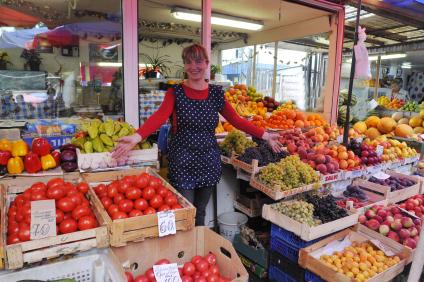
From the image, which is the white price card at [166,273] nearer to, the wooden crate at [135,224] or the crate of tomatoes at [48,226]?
the wooden crate at [135,224]

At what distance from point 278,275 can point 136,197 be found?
156 cm

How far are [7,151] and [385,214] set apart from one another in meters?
3.20

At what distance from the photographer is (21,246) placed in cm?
152

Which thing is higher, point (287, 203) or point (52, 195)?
point (52, 195)

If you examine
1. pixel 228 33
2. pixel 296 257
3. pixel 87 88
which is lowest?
pixel 296 257

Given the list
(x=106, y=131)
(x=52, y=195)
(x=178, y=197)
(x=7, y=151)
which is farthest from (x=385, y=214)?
(x=7, y=151)

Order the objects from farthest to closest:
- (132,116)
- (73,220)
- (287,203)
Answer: (132,116), (287,203), (73,220)

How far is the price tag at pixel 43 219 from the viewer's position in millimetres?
1619

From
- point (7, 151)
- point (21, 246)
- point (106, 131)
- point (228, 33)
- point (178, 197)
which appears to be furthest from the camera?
point (228, 33)

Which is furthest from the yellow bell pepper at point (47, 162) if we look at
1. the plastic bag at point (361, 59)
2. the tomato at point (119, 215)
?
the plastic bag at point (361, 59)

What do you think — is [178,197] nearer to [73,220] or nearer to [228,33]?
[73,220]

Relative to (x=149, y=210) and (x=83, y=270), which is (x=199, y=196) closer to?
(x=149, y=210)

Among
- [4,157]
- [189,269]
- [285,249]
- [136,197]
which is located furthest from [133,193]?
[285,249]

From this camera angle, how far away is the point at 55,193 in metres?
1.89
